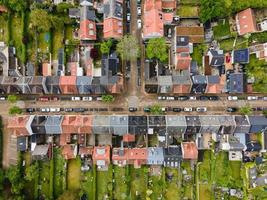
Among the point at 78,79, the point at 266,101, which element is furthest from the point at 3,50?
the point at 266,101

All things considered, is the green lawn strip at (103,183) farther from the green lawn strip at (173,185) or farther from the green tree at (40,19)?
the green tree at (40,19)

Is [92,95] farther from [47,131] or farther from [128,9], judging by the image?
[128,9]

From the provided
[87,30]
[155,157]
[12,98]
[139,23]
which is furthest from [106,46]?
[155,157]

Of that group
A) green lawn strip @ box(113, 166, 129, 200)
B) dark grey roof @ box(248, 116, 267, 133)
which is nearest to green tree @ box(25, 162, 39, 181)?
green lawn strip @ box(113, 166, 129, 200)

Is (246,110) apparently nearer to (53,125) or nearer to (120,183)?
(120,183)

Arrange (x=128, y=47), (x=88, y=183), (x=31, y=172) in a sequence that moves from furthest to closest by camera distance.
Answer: (x=88, y=183), (x=128, y=47), (x=31, y=172)

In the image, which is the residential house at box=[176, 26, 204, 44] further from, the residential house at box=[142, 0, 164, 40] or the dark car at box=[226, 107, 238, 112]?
the dark car at box=[226, 107, 238, 112]

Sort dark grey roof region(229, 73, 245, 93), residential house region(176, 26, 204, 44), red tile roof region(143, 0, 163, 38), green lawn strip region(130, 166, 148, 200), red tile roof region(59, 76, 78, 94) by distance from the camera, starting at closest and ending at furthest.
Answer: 1. red tile roof region(59, 76, 78, 94)
2. red tile roof region(143, 0, 163, 38)
3. green lawn strip region(130, 166, 148, 200)
4. dark grey roof region(229, 73, 245, 93)
5. residential house region(176, 26, 204, 44)
